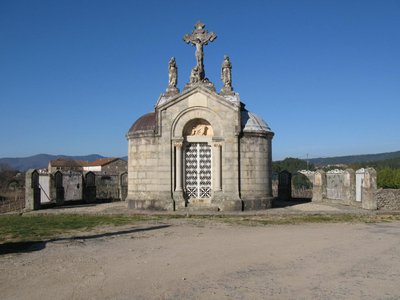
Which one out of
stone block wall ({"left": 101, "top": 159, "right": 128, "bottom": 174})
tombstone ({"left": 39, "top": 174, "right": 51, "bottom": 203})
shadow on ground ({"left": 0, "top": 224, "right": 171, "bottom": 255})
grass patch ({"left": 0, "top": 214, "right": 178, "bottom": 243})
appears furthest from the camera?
stone block wall ({"left": 101, "top": 159, "right": 128, "bottom": 174})

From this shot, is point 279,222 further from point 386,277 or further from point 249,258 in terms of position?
point 386,277

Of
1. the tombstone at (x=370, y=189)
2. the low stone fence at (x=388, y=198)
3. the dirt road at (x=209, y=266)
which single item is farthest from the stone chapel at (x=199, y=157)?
the low stone fence at (x=388, y=198)

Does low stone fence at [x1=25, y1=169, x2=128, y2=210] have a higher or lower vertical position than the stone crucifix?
lower

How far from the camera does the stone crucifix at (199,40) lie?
2462 cm

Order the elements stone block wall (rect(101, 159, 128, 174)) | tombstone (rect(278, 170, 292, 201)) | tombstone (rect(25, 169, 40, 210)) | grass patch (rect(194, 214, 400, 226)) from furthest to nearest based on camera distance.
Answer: stone block wall (rect(101, 159, 128, 174)) < tombstone (rect(278, 170, 292, 201)) < tombstone (rect(25, 169, 40, 210)) < grass patch (rect(194, 214, 400, 226))

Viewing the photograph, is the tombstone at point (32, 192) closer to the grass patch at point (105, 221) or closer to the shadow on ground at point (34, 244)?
the grass patch at point (105, 221)

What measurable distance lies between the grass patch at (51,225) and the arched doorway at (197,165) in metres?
3.55

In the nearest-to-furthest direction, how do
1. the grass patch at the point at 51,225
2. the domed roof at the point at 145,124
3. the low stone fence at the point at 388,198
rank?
the grass patch at the point at 51,225 → the domed roof at the point at 145,124 → the low stone fence at the point at 388,198

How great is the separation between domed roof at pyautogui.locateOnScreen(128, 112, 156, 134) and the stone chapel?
3.7 inches

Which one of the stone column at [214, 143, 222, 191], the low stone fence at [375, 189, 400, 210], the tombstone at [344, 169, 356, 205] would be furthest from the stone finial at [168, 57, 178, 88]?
the low stone fence at [375, 189, 400, 210]

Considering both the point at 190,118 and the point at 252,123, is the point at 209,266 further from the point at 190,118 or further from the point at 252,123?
the point at 252,123

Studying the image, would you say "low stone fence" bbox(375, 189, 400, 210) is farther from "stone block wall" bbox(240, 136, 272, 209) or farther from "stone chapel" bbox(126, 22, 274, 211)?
"stone chapel" bbox(126, 22, 274, 211)

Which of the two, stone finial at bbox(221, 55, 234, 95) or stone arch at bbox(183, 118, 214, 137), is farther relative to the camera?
stone finial at bbox(221, 55, 234, 95)

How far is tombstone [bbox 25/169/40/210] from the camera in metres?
23.5
